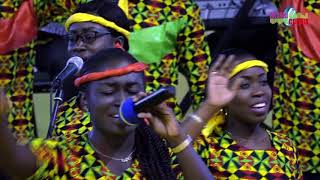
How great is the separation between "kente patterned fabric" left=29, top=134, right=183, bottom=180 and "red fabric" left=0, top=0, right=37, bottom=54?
6.29 ft

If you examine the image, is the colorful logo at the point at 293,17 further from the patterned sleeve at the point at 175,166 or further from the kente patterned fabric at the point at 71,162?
the kente patterned fabric at the point at 71,162

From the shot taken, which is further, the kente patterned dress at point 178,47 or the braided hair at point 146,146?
the kente patterned dress at point 178,47

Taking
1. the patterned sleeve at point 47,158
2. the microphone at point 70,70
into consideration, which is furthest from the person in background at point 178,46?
the patterned sleeve at point 47,158

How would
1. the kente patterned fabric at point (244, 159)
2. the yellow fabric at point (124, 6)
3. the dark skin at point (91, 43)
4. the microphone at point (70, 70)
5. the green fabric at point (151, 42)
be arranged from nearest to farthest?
the microphone at point (70, 70)
the kente patterned fabric at point (244, 159)
the dark skin at point (91, 43)
the yellow fabric at point (124, 6)
the green fabric at point (151, 42)

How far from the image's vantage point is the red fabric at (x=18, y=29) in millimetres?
4535

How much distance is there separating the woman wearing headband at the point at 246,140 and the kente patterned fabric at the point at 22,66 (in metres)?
1.41

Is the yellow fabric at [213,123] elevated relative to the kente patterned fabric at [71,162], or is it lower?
lower

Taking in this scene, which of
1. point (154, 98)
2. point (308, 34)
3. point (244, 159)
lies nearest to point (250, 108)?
point (244, 159)

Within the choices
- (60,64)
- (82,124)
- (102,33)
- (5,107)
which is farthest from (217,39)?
(5,107)

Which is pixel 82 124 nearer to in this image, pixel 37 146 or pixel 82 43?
pixel 82 43

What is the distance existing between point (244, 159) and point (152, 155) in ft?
2.20

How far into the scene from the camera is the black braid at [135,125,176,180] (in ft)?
9.00

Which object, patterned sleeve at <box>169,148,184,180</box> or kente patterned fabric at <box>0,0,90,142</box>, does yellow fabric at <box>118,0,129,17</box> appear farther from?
patterned sleeve at <box>169,148,184,180</box>

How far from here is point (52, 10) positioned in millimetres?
4578
